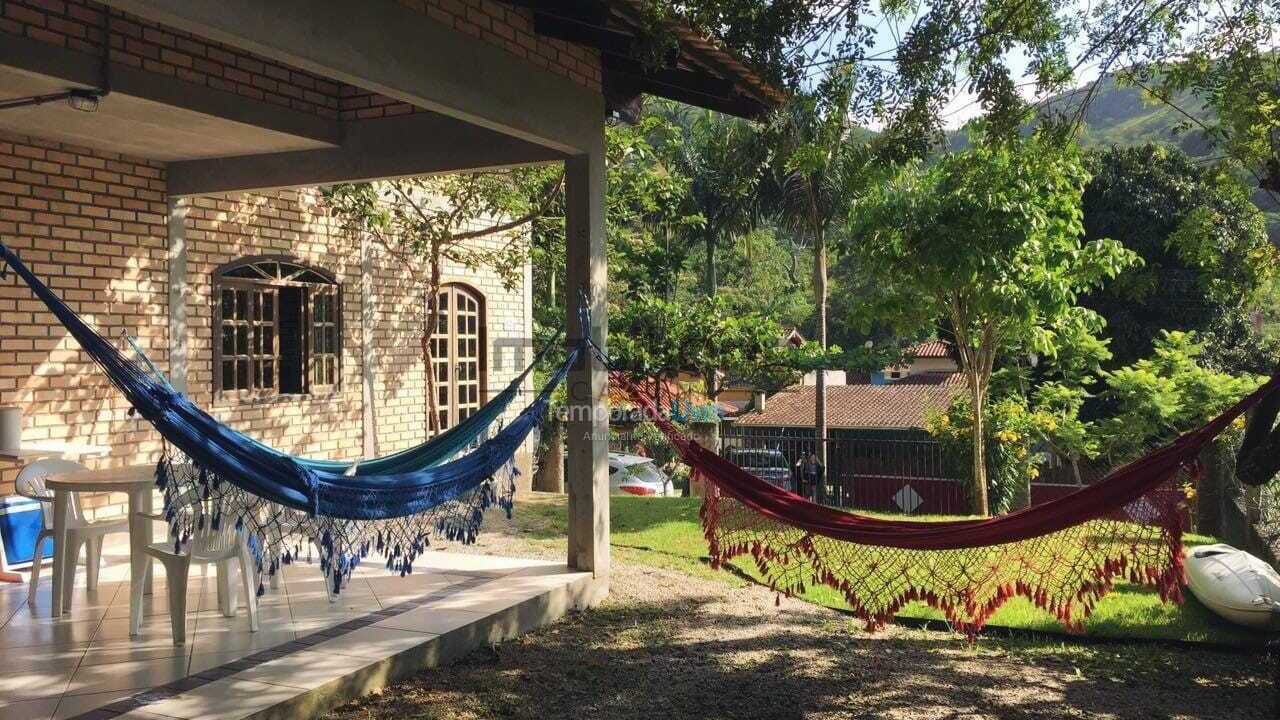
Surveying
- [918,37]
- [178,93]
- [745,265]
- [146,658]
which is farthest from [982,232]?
[745,265]

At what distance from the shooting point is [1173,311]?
14.5 m

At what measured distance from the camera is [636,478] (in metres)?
14.0

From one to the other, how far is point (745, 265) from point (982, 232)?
2095 cm

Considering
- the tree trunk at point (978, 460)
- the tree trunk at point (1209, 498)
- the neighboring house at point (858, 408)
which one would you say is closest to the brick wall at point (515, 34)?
the tree trunk at point (1209, 498)

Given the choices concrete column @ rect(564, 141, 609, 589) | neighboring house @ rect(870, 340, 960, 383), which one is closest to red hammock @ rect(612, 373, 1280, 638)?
concrete column @ rect(564, 141, 609, 589)

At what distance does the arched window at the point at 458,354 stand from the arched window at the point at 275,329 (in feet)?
4.05

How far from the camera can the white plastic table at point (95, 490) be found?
3.79m

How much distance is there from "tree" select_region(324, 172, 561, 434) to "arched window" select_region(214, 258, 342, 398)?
0.57 m

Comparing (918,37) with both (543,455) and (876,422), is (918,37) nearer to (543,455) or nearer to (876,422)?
(543,455)

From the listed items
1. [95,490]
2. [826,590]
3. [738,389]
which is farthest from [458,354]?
[738,389]

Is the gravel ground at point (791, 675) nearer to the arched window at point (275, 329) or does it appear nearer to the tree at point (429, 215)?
the arched window at point (275, 329)

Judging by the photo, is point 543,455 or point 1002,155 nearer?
point 1002,155

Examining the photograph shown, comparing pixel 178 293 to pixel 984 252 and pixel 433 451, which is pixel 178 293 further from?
pixel 984 252

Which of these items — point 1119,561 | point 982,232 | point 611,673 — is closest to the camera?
point 1119,561
